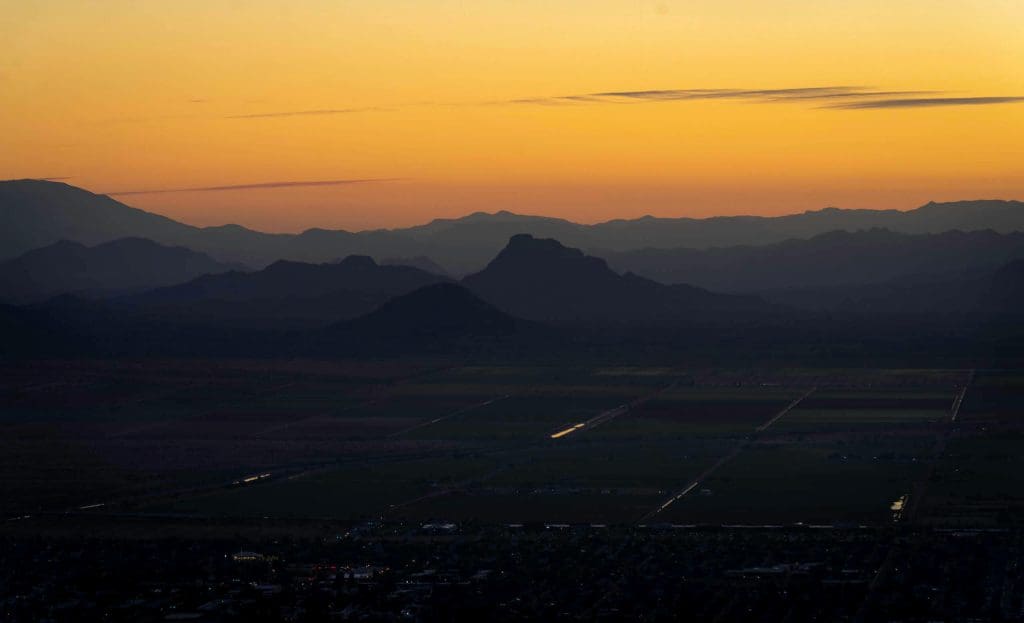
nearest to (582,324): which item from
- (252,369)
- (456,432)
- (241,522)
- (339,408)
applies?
(252,369)

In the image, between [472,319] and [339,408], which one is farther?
[472,319]

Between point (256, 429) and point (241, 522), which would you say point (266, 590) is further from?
point (256, 429)

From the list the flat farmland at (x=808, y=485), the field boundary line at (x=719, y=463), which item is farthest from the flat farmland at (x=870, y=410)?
the flat farmland at (x=808, y=485)

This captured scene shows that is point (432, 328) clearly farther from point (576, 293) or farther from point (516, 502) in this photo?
point (516, 502)

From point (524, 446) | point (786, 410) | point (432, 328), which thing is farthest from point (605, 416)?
point (432, 328)

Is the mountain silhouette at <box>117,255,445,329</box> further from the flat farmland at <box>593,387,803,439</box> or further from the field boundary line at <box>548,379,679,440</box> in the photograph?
the flat farmland at <box>593,387,803,439</box>

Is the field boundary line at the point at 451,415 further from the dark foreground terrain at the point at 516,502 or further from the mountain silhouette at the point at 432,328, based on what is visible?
the mountain silhouette at the point at 432,328
